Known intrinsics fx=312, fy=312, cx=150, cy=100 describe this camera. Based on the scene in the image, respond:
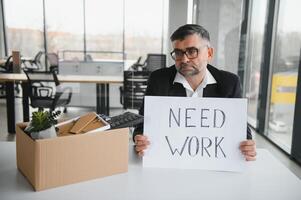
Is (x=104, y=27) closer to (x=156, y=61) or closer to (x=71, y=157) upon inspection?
(x=156, y=61)

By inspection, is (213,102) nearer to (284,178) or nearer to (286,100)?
(284,178)

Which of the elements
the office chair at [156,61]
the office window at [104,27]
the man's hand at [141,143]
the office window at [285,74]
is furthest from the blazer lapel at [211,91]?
the office window at [104,27]

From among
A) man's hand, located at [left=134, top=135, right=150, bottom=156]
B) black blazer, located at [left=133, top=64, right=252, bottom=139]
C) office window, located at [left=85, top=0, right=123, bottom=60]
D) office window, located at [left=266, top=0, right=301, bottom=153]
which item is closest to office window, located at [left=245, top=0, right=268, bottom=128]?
office window, located at [left=266, top=0, right=301, bottom=153]

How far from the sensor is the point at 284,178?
1.09 m

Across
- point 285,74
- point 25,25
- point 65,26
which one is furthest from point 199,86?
point 25,25

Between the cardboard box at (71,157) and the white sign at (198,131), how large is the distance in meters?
0.14

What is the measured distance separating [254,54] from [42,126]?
430 centimetres

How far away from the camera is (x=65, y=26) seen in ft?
29.7

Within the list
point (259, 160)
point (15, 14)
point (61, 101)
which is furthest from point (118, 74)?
point (15, 14)

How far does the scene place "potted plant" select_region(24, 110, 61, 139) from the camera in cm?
95

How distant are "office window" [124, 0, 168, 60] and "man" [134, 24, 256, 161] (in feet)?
24.0

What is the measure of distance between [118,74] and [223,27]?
1.74 metres

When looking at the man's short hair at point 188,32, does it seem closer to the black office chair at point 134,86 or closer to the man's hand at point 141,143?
the man's hand at point 141,143

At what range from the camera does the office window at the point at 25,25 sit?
29.0 ft
